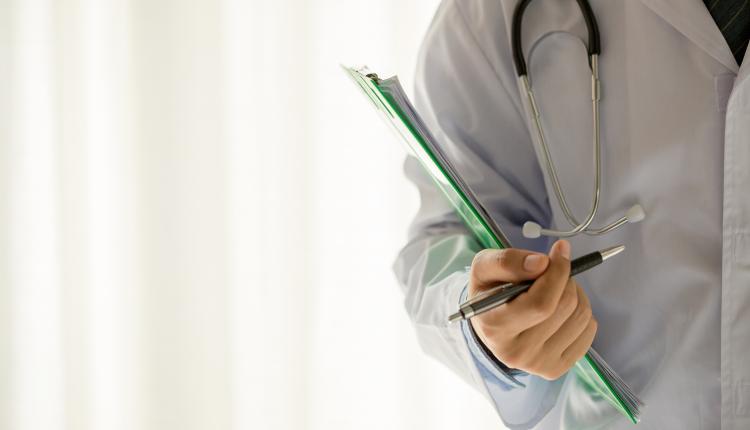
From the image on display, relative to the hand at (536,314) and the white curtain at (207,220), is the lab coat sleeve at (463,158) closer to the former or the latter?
the hand at (536,314)

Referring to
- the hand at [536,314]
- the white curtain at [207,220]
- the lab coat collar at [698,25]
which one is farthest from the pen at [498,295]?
the white curtain at [207,220]

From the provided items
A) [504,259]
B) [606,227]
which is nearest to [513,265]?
[504,259]

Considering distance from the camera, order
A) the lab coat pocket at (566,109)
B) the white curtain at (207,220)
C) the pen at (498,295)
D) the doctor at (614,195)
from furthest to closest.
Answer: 1. the white curtain at (207,220)
2. the lab coat pocket at (566,109)
3. the doctor at (614,195)
4. the pen at (498,295)

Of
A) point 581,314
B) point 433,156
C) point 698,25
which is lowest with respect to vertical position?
point 581,314

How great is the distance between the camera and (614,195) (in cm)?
72

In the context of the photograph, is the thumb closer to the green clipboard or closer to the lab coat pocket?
the green clipboard

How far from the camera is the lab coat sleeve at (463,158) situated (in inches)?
30.5

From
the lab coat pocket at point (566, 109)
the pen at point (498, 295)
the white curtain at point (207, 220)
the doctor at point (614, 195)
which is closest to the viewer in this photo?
the pen at point (498, 295)

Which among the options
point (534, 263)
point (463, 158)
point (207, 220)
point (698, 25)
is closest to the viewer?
point (534, 263)

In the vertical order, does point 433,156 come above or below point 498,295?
above

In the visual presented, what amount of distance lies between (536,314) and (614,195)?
26cm

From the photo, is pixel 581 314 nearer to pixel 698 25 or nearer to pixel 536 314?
pixel 536 314

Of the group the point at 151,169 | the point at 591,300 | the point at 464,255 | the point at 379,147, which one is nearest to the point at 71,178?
the point at 151,169

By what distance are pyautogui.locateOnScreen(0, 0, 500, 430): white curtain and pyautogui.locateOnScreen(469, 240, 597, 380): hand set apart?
74cm
